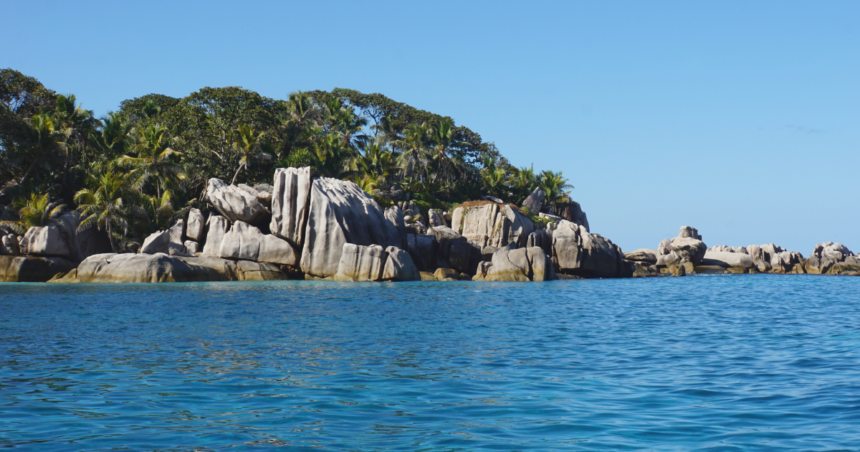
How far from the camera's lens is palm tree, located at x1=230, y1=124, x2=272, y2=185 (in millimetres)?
47594

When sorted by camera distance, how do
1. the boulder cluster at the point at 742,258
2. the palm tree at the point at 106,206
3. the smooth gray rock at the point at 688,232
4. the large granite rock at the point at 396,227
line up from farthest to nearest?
the smooth gray rock at the point at 688,232
the boulder cluster at the point at 742,258
the large granite rock at the point at 396,227
the palm tree at the point at 106,206

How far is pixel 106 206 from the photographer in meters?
Result: 42.2

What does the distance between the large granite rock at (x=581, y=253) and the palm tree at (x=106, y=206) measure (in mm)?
30724

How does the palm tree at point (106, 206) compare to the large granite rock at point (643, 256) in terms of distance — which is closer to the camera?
the palm tree at point (106, 206)

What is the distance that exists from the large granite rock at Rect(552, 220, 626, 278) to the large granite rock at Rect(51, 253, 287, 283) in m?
21.5

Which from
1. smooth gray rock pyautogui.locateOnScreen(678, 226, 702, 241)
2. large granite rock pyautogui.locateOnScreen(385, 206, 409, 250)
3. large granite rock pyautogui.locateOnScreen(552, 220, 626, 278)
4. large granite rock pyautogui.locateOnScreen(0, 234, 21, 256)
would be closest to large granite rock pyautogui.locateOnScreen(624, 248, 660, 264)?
smooth gray rock pyautogui.locateOnScreen(678, 226, 702, 241)

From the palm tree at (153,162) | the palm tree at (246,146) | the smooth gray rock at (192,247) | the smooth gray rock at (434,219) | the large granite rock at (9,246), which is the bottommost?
the large granite rock at (9,246)

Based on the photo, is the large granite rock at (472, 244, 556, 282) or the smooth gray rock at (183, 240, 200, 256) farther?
the smooth gray rock at (183, 240, 200, 256)

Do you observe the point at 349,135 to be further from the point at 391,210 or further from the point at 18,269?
the point at 18,269

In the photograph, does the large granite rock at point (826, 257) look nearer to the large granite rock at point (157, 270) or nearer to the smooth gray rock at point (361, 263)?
the smooth gray rock at point (361, 263)

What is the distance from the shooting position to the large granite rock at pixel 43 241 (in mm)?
39344

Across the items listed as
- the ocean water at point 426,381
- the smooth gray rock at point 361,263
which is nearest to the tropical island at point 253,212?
the smooth gray rock at point 361,263

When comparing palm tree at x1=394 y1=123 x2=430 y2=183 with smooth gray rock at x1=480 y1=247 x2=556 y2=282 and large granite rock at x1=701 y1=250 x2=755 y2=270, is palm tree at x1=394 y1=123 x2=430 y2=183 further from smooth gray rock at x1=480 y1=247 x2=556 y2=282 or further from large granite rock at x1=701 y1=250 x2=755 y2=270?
large granite rock at x1=701 y1=250 x2=755 y2=270

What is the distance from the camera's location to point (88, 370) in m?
10.2
